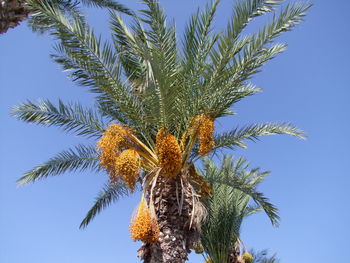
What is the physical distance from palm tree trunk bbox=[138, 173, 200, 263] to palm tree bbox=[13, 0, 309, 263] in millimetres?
19

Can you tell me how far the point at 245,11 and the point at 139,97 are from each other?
294cm

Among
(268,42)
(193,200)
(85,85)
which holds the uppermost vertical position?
(268,42)

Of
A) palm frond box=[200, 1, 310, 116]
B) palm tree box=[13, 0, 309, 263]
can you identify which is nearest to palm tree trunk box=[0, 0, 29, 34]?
palm tree box=[13, 0, 309, 263]

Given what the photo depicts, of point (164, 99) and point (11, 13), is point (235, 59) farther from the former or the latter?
point (11, 13)

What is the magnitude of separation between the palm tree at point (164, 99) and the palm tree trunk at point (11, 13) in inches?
21.1

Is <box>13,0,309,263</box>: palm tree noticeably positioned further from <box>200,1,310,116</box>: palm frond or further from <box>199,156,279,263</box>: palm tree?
<box>199,156,279,263</box>: palm tree

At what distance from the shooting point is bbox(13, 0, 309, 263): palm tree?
6840 mm

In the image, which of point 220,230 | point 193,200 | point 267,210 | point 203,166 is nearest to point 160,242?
point 193,200

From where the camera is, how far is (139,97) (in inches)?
321

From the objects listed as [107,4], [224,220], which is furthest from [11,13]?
[224,220]

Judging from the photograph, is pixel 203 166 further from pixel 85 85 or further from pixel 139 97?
pixel 85 85

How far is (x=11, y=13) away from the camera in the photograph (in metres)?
7.47

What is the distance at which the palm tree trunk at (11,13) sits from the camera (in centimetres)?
732

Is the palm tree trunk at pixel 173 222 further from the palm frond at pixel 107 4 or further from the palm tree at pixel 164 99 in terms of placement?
the palm frond at pixel 107 4
